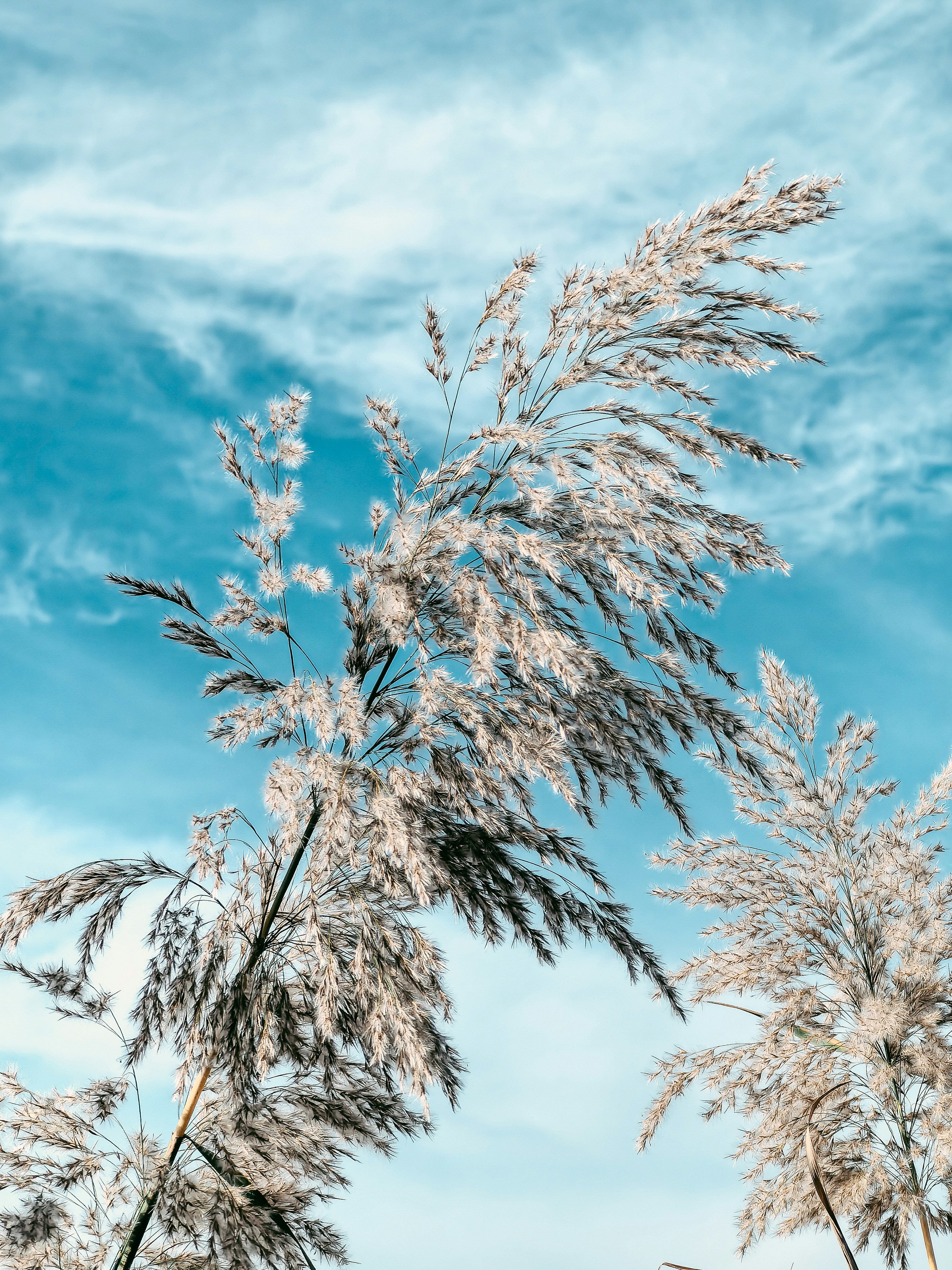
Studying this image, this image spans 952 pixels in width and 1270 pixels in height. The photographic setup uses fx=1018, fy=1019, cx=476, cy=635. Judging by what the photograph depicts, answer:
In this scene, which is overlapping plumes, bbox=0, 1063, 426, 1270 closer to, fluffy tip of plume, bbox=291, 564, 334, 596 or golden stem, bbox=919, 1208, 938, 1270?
fluffy tip of plume, bbox=291, 564, 334, 596

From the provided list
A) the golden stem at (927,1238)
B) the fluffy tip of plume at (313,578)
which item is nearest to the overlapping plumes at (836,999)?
the golden stem at (927,1238)

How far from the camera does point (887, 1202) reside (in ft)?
27.5

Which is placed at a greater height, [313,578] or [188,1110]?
[313,578]

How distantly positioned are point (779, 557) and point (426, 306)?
7.64 feet

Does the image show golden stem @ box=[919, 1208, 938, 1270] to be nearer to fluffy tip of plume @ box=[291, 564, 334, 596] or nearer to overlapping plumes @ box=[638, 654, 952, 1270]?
overlapping plumes @ box=[638, 654, 952, 1270]

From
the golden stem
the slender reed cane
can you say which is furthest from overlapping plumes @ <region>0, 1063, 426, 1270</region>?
the golden stem

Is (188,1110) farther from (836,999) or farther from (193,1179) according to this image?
(836,999)

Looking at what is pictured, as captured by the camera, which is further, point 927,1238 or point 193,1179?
point 927,1238

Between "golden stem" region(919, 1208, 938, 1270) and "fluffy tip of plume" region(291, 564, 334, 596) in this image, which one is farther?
"golden stem" region(919, 1208, 938, 1270)

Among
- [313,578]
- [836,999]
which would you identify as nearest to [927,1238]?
[836,999]

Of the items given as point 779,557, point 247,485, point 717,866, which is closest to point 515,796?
point 779,557

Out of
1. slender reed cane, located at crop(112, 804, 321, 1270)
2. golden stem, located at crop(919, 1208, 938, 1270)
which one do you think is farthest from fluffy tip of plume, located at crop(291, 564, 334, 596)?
golden stem, located at crop(919, 1208, 938, 1270)

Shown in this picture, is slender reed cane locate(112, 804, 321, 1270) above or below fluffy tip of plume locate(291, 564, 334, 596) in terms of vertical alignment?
below

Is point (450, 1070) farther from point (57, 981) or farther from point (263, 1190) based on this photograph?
point (57, 981)
